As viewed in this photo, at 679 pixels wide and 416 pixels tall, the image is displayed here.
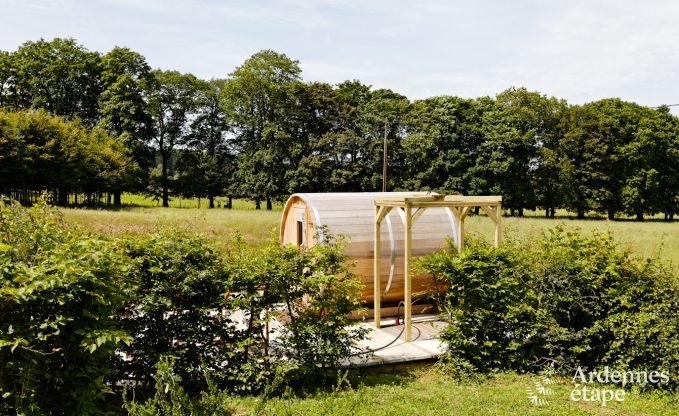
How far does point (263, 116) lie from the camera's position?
45.4 meters

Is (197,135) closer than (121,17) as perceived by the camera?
No

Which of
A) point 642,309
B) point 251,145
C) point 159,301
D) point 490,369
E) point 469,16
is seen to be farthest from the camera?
point 251,145

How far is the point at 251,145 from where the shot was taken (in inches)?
1780

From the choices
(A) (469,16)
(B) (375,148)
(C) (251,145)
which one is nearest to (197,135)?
(C) (251,145)

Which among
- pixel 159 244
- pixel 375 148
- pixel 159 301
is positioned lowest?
pixel 159 301

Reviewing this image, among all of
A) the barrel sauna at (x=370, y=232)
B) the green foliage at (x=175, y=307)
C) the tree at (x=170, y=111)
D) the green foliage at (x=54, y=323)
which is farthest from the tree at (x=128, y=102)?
the green foliage at (x=54, y=323)

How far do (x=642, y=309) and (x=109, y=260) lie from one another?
7132 millimetres

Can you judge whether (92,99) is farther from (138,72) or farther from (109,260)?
(109,260)

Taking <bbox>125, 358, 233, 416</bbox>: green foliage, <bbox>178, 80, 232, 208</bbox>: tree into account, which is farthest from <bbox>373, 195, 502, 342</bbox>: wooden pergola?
<bbox>178, 80, 232, 208</bbox>: tree

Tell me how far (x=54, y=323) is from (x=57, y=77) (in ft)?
160

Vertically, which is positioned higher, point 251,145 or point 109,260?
point 251,145

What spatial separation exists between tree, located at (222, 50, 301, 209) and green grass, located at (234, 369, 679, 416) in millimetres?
35659

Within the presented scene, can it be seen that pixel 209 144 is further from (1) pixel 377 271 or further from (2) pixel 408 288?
(2) pixel 408 288

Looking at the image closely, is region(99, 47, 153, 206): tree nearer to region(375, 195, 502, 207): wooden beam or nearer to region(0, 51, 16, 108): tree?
region(0, 51, 16, 108): tree
